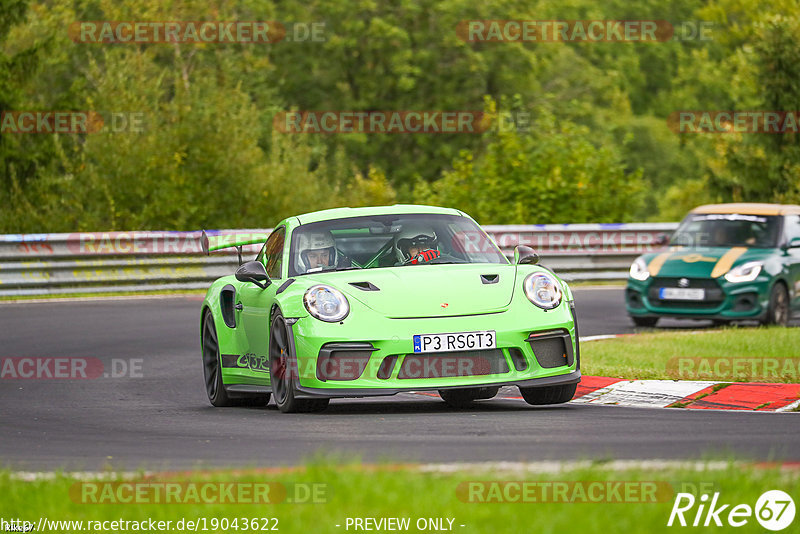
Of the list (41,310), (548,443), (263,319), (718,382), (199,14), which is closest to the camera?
(548,443)

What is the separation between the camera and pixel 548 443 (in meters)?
7.42

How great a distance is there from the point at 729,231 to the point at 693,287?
1419mm

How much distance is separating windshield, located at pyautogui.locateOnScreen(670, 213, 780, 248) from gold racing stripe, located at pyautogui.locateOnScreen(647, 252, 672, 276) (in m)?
0.49

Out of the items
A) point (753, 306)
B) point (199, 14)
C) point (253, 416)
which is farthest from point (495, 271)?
point (199, 14)

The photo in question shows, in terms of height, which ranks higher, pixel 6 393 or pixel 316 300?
pixel 316 300

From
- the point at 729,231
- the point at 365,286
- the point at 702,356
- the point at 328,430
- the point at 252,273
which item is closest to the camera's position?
the point at 328,430

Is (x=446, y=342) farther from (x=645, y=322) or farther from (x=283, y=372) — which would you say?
(x=645, y=322)

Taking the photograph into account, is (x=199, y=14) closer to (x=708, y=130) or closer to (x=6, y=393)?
(x=708, y=130)

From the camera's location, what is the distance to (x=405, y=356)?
29.5 feet

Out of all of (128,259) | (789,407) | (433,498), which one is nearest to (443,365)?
(789,407)

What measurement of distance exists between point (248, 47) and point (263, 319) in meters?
45.8

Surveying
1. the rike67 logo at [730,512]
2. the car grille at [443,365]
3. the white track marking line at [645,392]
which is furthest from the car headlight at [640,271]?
the rike67 logo at [730,512]

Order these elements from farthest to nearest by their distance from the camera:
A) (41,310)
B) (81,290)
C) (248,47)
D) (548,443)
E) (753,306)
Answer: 1. (248,47)
2. (81,290)
3. (41,310)
4. (753,306)
5. (548,443)

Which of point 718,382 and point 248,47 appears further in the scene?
point 248,47
